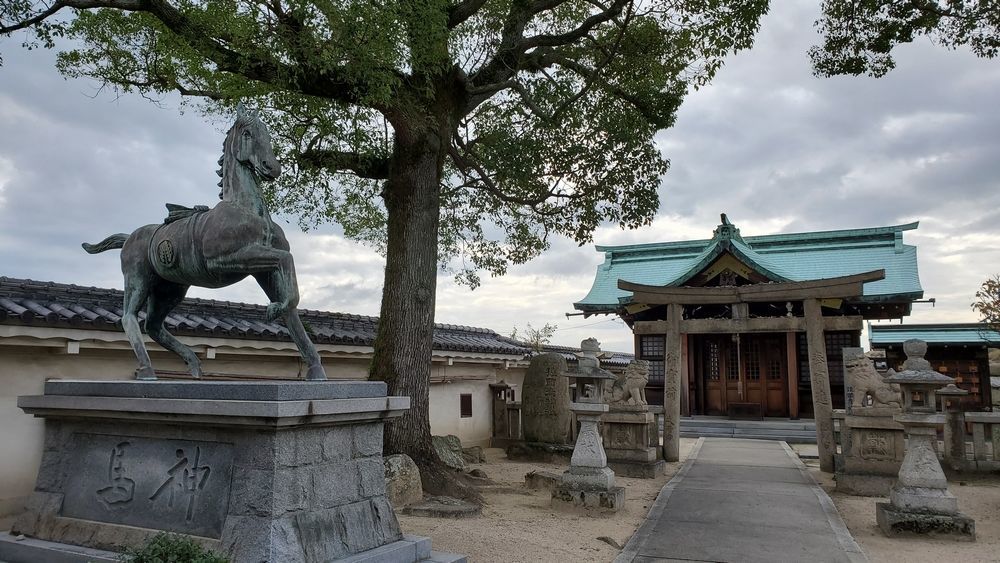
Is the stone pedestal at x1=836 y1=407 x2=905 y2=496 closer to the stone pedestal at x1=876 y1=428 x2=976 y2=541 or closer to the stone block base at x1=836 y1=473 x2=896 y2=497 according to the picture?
the stone block base at x1=836 y1=473 x2=896 y2=497

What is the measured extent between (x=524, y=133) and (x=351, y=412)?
770 cm

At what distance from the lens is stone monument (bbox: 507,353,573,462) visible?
1444cm

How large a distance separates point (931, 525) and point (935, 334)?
14.9 m

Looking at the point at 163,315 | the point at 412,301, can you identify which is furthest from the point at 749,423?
the point at 163,315

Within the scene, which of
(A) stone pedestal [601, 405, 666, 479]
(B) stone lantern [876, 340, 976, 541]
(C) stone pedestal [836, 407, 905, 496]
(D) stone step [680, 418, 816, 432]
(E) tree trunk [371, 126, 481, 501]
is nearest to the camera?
(B) stone lantern [876, 340, 976, 541]

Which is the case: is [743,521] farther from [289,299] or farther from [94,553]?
[94,553]

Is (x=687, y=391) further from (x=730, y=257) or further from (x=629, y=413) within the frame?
(x=629, y=413)

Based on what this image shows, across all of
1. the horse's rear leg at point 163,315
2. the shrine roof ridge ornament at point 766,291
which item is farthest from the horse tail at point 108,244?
the shrine roof ridge ornament at point 766,291

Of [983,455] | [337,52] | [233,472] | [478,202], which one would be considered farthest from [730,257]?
[233,472]

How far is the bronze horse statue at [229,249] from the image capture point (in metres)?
4.64

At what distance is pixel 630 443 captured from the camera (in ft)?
41.9

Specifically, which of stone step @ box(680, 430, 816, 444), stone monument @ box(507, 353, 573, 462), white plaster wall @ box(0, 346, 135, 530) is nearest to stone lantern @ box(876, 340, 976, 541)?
stone monument @ box(507, 353, 573, 462)

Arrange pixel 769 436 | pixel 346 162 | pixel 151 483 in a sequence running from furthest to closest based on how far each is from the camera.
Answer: pixel 769 436 → pixel 346 162 → pixel 151 483

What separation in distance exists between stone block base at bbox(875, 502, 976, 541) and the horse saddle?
8.62 m
